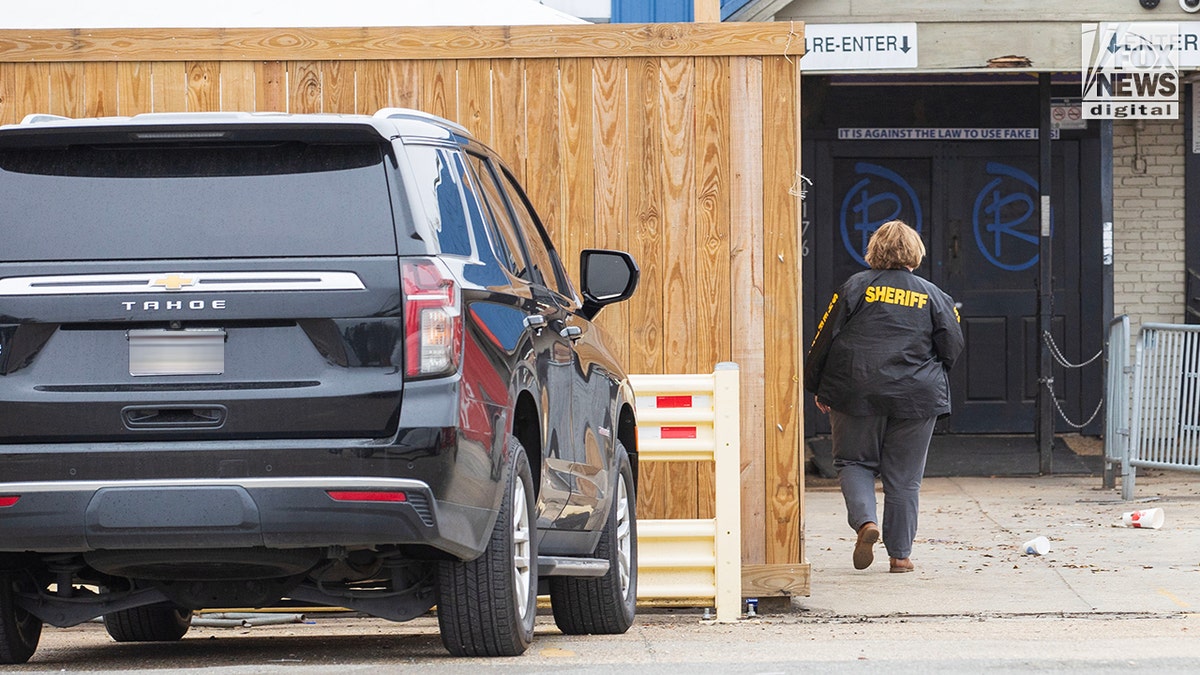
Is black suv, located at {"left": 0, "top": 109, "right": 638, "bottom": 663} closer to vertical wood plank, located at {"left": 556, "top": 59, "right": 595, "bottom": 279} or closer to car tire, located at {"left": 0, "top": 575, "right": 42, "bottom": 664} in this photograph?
car tire, located at {"left": 0, "top": 575, "right": 42, "bottom": 664}

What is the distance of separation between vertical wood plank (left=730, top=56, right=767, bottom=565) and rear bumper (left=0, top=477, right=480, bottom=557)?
12.2 feet

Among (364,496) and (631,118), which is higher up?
(631,118)

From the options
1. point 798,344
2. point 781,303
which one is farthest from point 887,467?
point 781,303

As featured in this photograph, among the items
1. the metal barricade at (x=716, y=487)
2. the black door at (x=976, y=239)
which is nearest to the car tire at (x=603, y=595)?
the metal barricade at (x=716, y=487)

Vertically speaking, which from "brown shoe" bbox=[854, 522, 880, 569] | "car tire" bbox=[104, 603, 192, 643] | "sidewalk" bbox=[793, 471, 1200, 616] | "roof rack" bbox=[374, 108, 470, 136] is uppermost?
"roof rack" bbox=[374, 108, 470, 136]

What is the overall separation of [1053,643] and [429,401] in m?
2.65

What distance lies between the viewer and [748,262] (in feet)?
28.3

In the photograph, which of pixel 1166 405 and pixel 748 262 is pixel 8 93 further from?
pixel 1166 405

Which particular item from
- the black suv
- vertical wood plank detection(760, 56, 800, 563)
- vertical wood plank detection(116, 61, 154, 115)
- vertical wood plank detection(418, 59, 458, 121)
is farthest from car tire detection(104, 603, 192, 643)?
vertical wood plank detection(760, 56, 800, 563)

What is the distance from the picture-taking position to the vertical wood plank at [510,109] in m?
8.69

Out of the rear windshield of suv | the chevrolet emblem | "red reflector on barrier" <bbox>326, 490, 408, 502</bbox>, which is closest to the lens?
"red reflector on barrier" <bbox>326, 490, 408, 502</bbox>

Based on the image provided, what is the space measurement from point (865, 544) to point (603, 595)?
9.71 ft

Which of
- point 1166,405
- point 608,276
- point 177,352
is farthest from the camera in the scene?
point 1166,405

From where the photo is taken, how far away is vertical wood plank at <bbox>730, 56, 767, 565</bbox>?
862 cm
